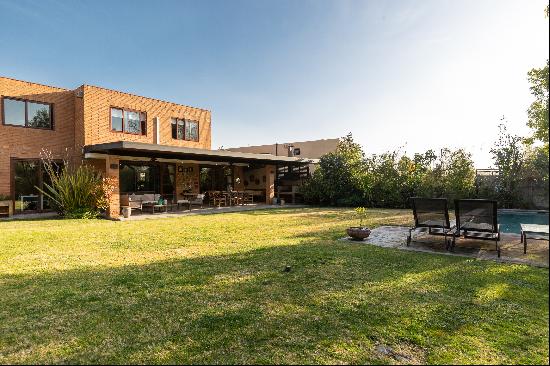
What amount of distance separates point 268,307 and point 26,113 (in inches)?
689

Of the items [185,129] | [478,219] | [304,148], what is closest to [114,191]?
[185,129]

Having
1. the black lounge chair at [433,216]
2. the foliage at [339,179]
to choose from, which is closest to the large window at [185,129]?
the foliage at [339,179]

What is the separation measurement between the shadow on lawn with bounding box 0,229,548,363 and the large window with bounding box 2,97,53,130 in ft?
44.8

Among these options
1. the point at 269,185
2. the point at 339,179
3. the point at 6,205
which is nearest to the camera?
the point at 6,205

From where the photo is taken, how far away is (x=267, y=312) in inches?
145

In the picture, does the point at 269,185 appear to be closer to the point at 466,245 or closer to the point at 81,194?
the point at 81,194

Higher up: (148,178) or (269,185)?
(148,178)

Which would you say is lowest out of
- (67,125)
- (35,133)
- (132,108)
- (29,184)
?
(29,184)

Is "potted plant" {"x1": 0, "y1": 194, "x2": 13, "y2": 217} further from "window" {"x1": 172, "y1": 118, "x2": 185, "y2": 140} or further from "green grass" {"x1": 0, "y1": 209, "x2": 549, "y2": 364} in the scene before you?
"green grass" {"x1": 0, "y1": 209, "x2": 549, "y2": 364}

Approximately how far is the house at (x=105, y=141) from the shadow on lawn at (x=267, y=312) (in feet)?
30.7

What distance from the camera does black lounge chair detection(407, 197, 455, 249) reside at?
7.05 m

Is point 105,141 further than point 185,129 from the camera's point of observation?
No

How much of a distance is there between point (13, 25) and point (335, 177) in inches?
674

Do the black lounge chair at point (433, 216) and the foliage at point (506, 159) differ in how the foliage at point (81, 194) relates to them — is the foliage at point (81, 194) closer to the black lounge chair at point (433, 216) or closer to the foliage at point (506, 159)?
the black lounge chair at point (433, 216)
